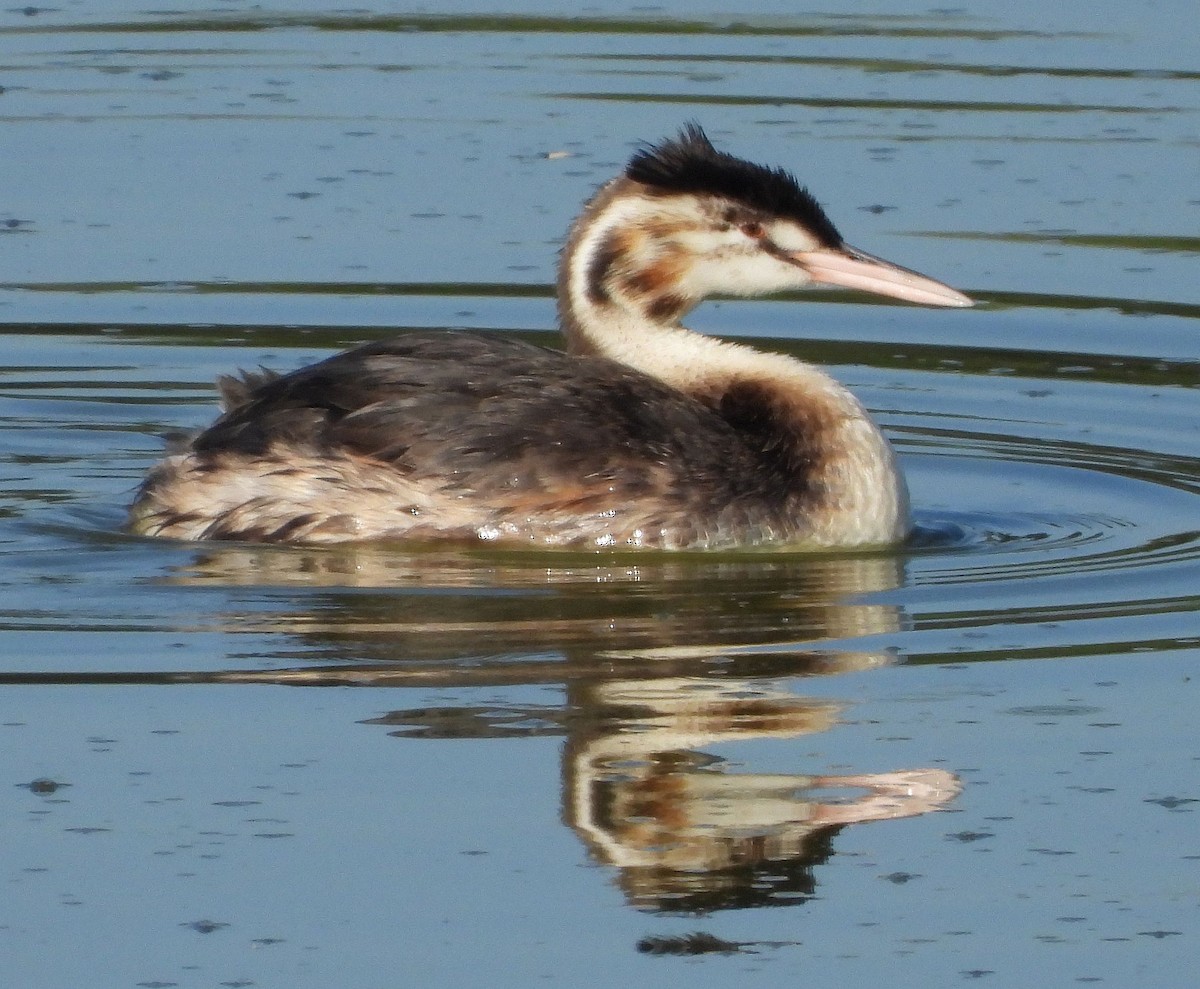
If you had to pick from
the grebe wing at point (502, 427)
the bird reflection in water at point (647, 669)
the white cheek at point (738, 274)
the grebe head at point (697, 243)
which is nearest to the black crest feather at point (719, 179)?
the grebe head at point (697, 243)

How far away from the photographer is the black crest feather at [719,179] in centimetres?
963

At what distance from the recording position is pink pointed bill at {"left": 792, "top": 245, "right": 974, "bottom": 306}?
32.0 feet

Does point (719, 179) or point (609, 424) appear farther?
point (719, 179)

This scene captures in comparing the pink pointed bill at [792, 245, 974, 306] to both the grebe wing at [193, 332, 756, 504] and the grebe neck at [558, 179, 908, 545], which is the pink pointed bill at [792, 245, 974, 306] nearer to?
the grebe neck at [558, 179, 908, 545]

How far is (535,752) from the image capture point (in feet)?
23.1

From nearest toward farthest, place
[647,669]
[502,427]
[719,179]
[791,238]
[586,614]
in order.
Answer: [647,669], [586,614], [502,427], [719,179], [791,238]

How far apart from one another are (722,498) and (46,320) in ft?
14.9

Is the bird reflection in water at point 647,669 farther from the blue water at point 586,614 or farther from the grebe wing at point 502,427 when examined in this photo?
the grebe wing at point 502,427

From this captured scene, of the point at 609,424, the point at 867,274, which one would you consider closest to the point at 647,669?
the point at 609,424

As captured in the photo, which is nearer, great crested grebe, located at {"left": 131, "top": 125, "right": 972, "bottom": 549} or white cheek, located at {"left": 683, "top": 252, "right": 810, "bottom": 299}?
great crested grebe, located at {"left": 131, "top": 125, "right": 972, "bottom": 549}

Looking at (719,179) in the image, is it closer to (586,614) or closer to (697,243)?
(697,243)

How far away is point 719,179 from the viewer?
31.6 feet

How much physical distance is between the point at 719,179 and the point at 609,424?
1042 mm

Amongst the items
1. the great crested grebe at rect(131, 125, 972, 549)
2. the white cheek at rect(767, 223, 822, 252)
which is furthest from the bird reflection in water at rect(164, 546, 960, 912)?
the white cheek at rect(767, 223, 822, 252)
